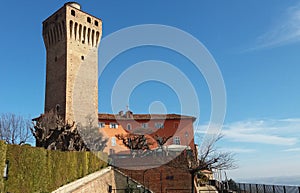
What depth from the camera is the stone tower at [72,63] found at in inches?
1577

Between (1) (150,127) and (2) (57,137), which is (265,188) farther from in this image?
(1) (150,127)

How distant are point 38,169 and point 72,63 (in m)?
25.9

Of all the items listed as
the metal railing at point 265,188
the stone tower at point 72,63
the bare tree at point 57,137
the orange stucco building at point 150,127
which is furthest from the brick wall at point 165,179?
the orange stucco building at point 150,127

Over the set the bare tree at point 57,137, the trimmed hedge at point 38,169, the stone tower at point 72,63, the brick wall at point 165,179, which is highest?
the stone tower at point 72,63

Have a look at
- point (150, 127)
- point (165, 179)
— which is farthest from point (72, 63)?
point (165, 179)

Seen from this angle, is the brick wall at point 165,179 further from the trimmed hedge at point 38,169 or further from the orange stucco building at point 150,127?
the orange stucco building at point 150,127

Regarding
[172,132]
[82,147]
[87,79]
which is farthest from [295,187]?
[172,132]

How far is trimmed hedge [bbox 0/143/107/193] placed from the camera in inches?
592

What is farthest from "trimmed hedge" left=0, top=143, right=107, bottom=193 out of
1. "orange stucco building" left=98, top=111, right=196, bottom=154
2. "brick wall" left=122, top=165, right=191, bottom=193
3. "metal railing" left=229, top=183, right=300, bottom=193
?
"orange stucco building" left=98, top=111, right=196, bottom=154

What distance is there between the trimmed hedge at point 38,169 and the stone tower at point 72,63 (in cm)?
1868

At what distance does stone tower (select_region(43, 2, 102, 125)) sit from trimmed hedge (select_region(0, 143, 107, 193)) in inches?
735

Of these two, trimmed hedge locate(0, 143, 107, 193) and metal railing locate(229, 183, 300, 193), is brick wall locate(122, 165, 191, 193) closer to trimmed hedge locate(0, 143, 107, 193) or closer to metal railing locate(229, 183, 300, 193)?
metal railing locate(229, 183, 300, 193)

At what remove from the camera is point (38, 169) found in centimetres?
1684

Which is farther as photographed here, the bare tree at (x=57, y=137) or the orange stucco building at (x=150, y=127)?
the orange stucco building at (x=150, y=127)
